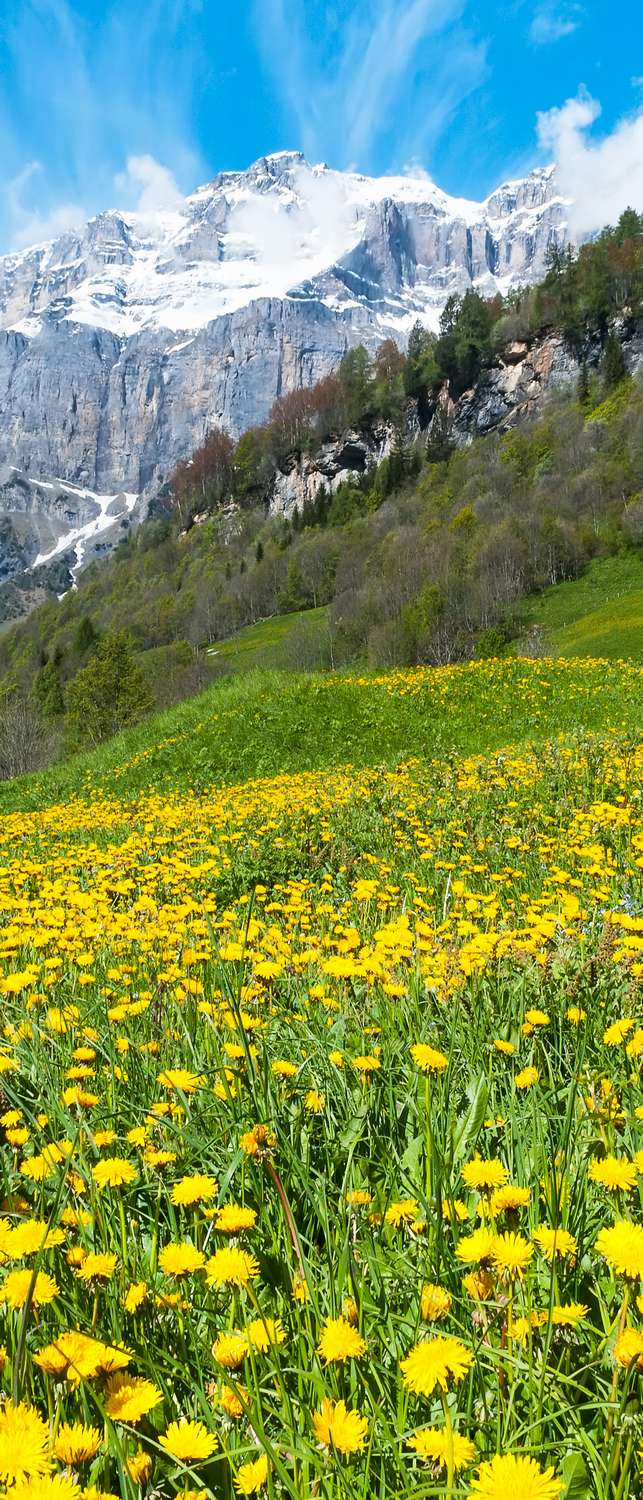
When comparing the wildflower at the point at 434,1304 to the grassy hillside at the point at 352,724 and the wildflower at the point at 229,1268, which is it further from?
the grassy hillside at the point at 352,724

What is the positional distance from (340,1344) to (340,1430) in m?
0.11

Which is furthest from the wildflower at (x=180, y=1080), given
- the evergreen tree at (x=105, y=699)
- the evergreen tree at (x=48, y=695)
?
the evergreen tree at (x=48, y=695)

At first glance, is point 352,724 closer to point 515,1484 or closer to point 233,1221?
point 233,1221

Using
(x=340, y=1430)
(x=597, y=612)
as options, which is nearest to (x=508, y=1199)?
(x=340, y=1430)

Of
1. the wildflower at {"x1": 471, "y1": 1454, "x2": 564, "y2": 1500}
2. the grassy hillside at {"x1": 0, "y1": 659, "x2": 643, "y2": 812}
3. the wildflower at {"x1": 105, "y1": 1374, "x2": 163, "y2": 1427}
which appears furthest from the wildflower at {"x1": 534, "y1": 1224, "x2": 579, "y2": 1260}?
the grassy hillside at {"x1": 0, "y1": 659, "x2": 643, "y2": 812}

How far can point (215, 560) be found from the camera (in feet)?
258

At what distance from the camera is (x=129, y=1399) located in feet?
3.06

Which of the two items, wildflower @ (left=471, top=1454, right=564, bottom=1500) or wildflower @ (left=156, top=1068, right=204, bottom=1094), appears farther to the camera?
wildflower @ (left=156, top=1068, right=204, bottom=1094)

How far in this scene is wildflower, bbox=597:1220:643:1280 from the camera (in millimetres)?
965

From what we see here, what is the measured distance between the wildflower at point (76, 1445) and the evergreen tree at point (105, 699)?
36.1 m

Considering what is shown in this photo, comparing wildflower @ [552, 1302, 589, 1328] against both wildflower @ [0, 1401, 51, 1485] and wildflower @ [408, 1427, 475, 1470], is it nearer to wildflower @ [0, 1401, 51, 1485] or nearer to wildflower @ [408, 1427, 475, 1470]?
wildflower @ [408, 1427, 475, 1470]

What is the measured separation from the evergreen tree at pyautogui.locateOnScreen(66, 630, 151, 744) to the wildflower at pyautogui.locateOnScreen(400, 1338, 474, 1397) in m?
36.2

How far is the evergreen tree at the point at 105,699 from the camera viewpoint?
36.7 metres

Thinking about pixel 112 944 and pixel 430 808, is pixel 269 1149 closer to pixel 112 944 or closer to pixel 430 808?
pixel 112 944
